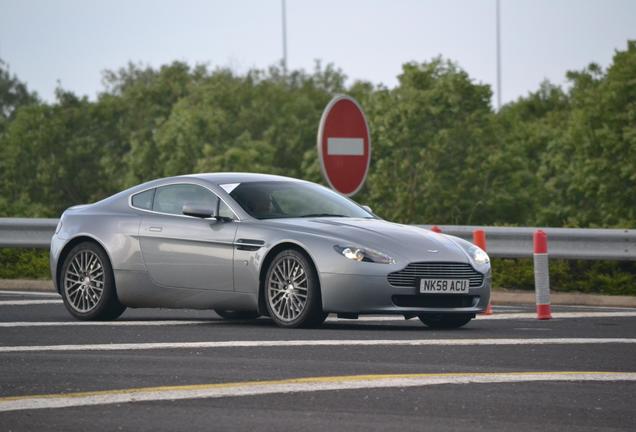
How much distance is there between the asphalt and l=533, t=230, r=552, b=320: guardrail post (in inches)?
9.7

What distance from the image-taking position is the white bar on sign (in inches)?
662

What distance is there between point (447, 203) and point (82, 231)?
182 feet

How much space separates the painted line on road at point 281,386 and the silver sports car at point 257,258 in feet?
10.5

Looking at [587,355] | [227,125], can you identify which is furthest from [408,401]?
[227,125]

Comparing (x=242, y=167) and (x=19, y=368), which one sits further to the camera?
(x=242, y=167)

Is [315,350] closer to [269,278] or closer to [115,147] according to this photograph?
[269,278]

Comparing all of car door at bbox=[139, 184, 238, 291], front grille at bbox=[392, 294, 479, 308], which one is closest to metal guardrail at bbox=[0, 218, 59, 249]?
car door at bbox=[139, 184, 238, 291]

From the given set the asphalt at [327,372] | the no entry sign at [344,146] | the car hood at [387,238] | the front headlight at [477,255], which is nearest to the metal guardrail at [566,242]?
the no entry sign at [344,146]

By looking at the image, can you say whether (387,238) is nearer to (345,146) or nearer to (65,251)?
(65,251)

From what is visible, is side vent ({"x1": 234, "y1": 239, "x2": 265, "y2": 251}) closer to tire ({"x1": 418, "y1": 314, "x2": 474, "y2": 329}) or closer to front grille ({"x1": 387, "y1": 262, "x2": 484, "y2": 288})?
front grille ({"x1": 387, "y1": 262, "x2": 484, "y2": 288})

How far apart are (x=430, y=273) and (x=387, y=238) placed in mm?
459

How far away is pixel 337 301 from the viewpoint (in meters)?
11.7

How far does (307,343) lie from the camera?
34.3 ft

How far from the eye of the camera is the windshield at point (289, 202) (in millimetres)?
12727
